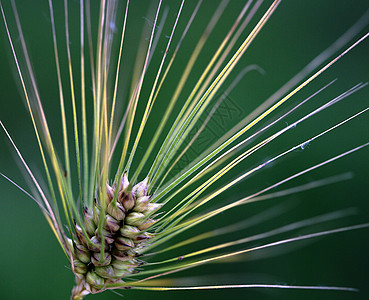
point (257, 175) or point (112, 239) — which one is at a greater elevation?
point (257, 175)

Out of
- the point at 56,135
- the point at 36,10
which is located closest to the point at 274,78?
the point at 56,135

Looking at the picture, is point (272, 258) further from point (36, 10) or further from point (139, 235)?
point (36, 10)

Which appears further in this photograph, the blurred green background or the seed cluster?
the blurred green background

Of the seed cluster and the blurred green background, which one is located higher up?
the blurred green background

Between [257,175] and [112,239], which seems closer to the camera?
[112,239]
